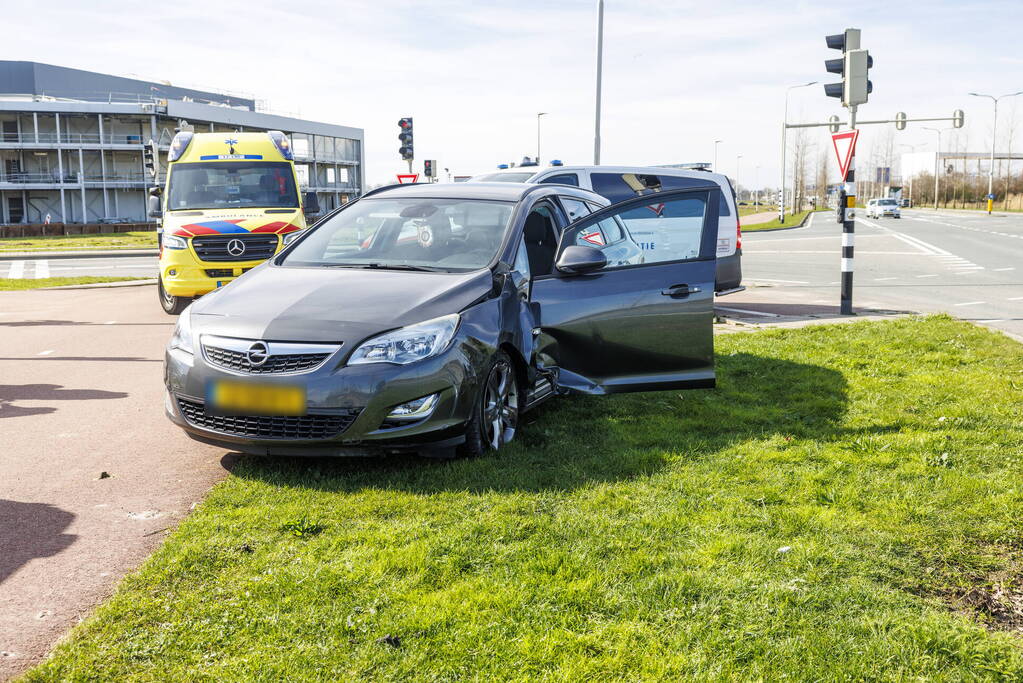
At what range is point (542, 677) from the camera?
289cm

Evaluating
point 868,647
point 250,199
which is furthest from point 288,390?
point 250,199

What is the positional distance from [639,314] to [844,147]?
7.04 m

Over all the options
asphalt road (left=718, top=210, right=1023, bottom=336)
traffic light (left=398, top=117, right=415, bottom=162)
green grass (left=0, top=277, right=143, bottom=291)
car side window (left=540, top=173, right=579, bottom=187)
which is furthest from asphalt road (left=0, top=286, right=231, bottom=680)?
traffic light (left=398, top=117, right=415, bottom=162)

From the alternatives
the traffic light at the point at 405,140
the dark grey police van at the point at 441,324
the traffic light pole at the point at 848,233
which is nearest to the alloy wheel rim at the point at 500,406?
the dark grey police van at the point at 441,324

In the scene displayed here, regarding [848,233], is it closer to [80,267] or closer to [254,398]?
[254,398]

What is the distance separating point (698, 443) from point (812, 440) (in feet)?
2.35

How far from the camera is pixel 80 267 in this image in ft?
80.9

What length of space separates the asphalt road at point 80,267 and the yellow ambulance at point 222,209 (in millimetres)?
7636

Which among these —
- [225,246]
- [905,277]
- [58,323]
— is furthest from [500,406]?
[905,277]

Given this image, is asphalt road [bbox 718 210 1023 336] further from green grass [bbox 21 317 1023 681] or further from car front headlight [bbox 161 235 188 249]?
car front headlight [bbox 161 235 188 249]

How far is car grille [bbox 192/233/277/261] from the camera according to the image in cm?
1209

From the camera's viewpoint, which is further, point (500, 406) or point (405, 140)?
point (405, 140)

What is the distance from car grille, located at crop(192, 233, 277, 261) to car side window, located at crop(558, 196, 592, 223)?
655cm

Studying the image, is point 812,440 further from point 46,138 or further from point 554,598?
point 46,138
